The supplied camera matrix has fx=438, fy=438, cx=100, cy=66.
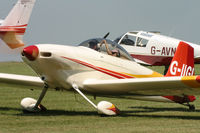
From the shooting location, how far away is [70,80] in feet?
30.1

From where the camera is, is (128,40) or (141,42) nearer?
(128,40)

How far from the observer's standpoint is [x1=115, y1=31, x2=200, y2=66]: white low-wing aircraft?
22828mm

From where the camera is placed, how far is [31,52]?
8.48m

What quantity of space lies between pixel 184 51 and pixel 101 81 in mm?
2239

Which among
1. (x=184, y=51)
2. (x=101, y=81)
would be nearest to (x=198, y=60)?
(x=184, y=51)

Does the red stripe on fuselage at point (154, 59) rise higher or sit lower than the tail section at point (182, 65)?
lower

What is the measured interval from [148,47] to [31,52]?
592 inches

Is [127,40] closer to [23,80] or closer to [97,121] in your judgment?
[23,80]

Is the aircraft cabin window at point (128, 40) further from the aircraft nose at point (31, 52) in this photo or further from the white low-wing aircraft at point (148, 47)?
the aircraft nose at point (31, 52)

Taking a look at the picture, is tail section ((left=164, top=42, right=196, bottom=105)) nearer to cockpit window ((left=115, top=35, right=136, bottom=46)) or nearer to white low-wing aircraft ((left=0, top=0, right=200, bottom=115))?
white low-wing aircraft ((left=0, top=0, right=200, bottom=115))

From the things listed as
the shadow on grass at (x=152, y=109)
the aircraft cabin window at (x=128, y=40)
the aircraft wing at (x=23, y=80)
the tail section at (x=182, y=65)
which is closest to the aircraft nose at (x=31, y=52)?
the aircraft wing at (x=23, y=80)

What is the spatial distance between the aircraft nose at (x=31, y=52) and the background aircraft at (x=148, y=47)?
1439 centimetres

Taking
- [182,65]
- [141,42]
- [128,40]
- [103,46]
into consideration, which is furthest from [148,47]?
[103,46]

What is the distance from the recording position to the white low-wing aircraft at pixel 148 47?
22.8 metres
